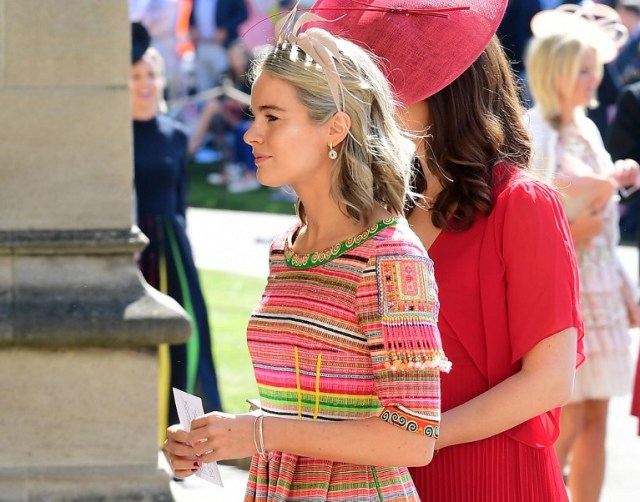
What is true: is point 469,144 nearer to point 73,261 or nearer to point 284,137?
point 284,137

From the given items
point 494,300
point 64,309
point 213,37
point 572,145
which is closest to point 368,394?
point 494,300

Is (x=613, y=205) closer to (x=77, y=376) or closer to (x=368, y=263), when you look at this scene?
(x=77, y=376)

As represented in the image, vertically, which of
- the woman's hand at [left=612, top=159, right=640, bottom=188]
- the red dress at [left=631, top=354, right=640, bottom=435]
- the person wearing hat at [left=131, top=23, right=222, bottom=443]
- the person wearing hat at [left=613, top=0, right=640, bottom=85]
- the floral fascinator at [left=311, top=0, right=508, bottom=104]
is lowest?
the person wearing hat at [left=613, top=0, right=640, bottom=85]

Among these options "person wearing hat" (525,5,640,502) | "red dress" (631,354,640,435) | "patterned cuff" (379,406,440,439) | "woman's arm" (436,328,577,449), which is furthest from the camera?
"person wearing hat" (525,5,640,502)

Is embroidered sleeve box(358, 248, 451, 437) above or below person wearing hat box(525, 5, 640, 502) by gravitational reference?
above

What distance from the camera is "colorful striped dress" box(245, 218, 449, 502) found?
2.33 meters

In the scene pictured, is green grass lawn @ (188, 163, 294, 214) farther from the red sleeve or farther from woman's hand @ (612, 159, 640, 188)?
the red sleeve

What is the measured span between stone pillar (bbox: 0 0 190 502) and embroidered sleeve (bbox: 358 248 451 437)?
100cm

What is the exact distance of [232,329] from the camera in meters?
9.86

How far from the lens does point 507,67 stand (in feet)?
9.54

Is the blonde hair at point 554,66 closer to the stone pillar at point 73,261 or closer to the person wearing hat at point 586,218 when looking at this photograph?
the person wearing hat at point 586,218

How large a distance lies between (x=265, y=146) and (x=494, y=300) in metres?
0.55

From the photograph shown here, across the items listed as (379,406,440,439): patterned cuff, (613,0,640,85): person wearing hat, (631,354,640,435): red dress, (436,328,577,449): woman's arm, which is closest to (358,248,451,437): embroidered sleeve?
(379,406,440,439): patterned cuff

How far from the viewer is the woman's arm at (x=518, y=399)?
2639 millimetres
